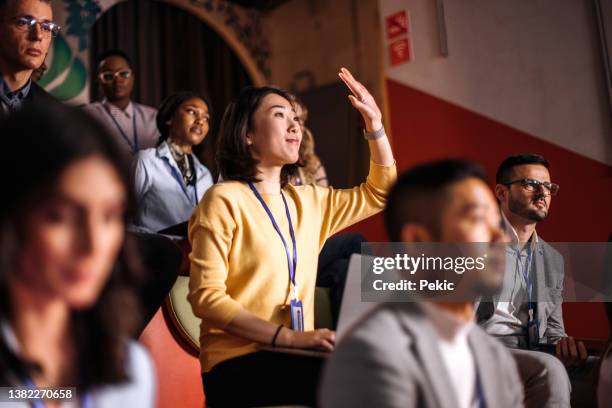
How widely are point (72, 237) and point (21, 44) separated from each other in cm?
139

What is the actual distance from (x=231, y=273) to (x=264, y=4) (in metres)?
4.24

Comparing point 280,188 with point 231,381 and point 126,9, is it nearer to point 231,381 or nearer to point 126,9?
point 231,381

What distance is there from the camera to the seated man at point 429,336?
0.82 metres

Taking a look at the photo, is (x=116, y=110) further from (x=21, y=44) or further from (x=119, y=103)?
(x=21, y=44)

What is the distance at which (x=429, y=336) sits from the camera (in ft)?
2.89

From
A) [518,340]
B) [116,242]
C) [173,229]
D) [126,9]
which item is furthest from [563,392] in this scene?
[126,9]

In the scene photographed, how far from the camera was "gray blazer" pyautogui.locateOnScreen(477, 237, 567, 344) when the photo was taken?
1850 mm

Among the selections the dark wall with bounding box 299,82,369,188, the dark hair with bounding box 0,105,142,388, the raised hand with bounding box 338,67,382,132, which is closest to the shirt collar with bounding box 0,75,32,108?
the raised hand with bounding box 338,67,382,132

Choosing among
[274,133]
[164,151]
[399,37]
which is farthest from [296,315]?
[399,37]

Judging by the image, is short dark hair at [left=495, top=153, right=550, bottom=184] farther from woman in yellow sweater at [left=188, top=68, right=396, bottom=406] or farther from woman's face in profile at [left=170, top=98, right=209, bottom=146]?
woman's face in profile at [left=170, top=98, right=209, bottom=146]

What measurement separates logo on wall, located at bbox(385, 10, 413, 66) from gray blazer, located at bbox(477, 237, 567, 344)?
2.24m

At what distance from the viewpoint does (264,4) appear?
211 inches

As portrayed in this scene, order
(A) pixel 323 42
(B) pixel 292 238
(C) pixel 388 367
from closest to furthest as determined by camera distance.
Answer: (C) pixel 388 367, (B) pixel 292 238, (A) pixel 323 42

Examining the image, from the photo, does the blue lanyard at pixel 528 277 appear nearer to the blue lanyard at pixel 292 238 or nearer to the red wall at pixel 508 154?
the red wall at pixel 508 154
